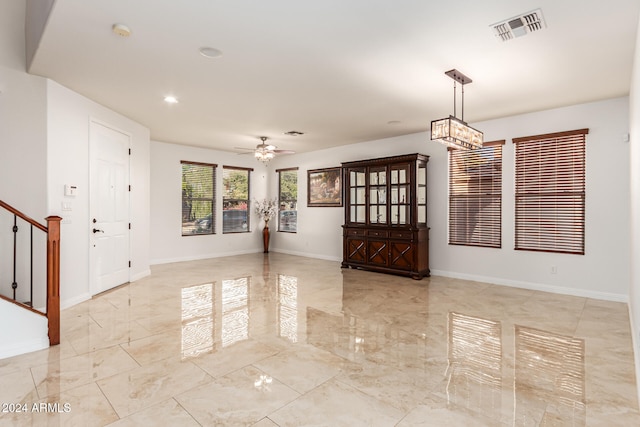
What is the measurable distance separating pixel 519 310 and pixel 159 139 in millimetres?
7579

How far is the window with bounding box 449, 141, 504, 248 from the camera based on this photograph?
5.90 m

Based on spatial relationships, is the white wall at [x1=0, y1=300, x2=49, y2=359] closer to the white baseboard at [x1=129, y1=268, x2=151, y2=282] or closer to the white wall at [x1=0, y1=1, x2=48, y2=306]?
the white wall at [x1=0, y1=1, x2=48, y2=306]

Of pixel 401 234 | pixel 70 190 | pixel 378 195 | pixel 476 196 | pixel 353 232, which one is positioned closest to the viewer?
pixel 70 190

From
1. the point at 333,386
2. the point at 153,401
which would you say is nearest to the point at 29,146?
the point at 153,401

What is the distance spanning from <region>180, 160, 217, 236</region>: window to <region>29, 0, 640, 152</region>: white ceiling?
2.85 meters

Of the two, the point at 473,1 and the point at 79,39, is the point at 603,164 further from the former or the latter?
the point at 79,39

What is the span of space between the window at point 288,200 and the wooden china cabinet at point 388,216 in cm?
237

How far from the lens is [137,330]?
3.66 meters

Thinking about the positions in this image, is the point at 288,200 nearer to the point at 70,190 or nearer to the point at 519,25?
the point at 70,190

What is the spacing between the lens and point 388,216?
6.78 metres

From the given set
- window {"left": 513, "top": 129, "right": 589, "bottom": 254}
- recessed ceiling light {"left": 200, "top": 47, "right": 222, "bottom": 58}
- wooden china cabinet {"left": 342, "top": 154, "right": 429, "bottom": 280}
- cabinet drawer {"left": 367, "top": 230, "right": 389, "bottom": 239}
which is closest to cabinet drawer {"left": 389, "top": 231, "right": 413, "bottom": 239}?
wooden china cabinet {"left": 342, "top": 154, "right": 429, "bottom": 280}

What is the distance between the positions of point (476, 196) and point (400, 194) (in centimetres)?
135

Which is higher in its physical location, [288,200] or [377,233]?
[288,200]

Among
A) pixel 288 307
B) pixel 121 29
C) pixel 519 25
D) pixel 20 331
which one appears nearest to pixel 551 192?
pixel 519 25
